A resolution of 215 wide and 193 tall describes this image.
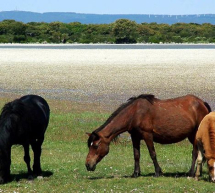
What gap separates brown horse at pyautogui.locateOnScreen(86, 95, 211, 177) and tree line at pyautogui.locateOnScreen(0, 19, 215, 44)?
99.6 m

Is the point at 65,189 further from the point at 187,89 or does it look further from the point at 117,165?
the point at 187,89

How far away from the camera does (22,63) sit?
49.4 metres

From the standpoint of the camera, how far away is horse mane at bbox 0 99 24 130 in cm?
1107

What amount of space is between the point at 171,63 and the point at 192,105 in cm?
3643

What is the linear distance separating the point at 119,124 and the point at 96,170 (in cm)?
166

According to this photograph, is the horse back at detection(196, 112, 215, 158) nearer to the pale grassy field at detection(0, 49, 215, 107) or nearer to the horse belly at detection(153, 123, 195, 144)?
the horse belly at detection(153, 123, 195, 144)

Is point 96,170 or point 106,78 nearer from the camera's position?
point 96,170

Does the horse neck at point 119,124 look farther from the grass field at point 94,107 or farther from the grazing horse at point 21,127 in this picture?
the grazing horse at point 21,127

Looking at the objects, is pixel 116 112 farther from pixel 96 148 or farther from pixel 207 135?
pixel 207 135

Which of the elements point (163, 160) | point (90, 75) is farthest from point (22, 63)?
point (163, 160)

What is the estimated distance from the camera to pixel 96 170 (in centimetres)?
1255

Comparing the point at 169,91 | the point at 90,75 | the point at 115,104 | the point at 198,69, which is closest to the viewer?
the point at 115,104

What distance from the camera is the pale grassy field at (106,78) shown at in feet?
96.6

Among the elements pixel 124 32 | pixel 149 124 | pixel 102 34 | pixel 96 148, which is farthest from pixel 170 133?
pixel 102 34
